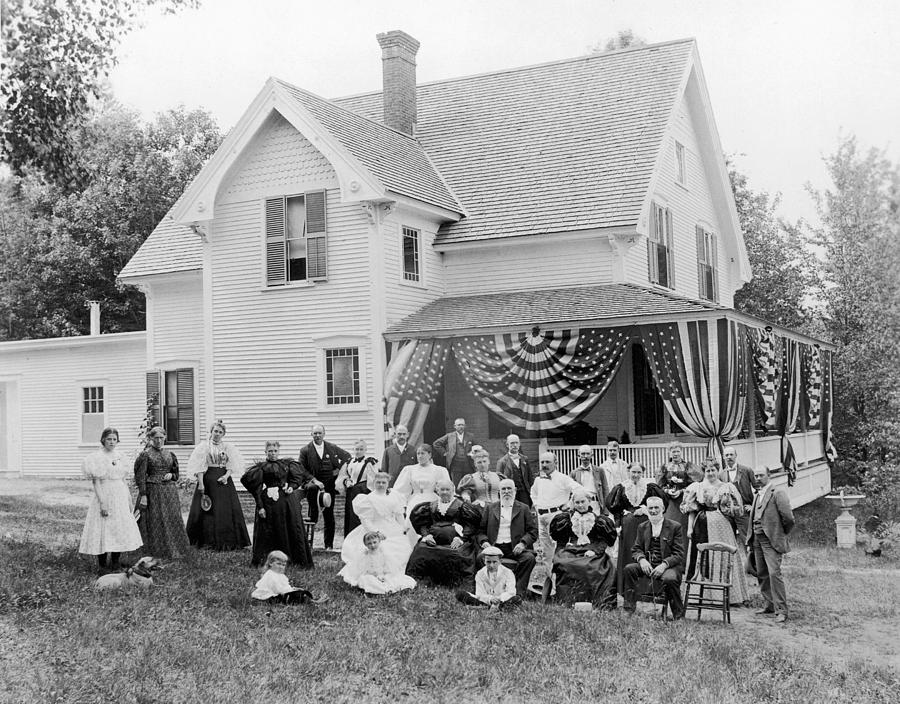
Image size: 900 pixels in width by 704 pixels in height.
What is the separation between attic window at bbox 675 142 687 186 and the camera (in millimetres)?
25359

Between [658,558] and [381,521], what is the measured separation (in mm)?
3716

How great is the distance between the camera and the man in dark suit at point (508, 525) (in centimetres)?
1283

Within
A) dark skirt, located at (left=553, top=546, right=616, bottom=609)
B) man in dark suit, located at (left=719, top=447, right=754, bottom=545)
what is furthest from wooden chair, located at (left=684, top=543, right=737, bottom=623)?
dark skirt, located at (left=553, top=546, right=616, bottom=609)

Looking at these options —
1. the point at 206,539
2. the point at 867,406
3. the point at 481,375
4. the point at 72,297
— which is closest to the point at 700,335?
the point at 481,375

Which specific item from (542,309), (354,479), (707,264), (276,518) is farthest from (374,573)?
(707,264)

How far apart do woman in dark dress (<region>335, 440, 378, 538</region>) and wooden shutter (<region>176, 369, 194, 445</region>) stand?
9479mm

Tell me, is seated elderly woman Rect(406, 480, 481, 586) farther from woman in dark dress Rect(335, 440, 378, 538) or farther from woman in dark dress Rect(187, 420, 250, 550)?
woman in dark dress Rect(187, 420, 250, 550)

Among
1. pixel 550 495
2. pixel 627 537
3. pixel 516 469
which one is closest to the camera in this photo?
pixel 627 537

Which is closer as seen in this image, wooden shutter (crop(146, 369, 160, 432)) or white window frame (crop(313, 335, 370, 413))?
white window frame (crop(313, 335, 370, 413))

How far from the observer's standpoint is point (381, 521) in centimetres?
1381

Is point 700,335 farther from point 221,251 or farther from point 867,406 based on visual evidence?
point 867,406

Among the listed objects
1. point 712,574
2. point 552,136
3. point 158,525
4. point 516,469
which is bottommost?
point 712,574

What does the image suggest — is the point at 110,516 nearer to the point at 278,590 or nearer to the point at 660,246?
the point at 278,590

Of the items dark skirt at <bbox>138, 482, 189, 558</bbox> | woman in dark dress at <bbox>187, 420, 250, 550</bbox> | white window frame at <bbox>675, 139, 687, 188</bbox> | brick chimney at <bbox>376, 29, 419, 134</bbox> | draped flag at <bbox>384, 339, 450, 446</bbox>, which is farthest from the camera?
brick chimney at <bbox>376, 29, 419, 134</bbox>
